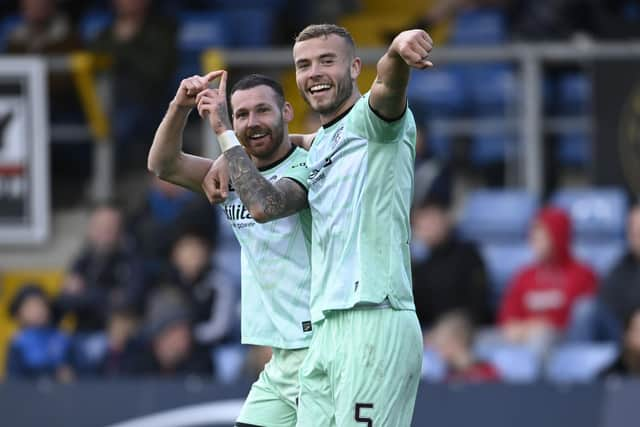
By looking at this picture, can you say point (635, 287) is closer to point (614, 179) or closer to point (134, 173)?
point (614, 179)

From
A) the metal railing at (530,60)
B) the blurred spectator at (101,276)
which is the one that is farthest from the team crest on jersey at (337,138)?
the metal railing at (530,60)

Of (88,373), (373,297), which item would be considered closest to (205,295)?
(88,373)

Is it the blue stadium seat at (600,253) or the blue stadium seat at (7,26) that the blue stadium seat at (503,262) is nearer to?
the blue stadium seat at (600,253)

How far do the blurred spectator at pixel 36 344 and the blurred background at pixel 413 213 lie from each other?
16mm

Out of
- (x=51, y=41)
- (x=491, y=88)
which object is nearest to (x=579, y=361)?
(x=491, y=88)

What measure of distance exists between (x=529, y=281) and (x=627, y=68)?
6.81ft

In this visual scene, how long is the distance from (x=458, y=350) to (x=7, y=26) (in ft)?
20.4

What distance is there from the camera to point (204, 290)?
424 inches

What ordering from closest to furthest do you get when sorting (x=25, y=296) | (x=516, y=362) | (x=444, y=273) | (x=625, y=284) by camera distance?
1. (x=625, y=284)
2. (x=516, y=362)
3. (x=444, y=273)
4. (x=25, y=296)

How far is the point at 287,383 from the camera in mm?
6254

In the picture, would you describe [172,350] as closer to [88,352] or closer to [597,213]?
[88,352]

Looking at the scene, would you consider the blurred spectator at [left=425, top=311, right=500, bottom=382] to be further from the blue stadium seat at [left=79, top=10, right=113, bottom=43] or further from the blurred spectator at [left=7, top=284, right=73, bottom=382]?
the blue stadium seat at [left=79, top=10, right=113, bottom=43]

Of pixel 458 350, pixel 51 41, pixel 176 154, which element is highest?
pixel 51 41

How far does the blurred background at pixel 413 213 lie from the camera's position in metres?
9.73
